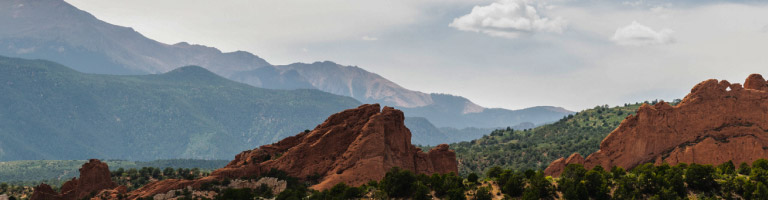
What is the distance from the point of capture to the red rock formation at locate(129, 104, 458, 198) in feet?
346

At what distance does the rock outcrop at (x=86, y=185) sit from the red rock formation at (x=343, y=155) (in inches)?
722

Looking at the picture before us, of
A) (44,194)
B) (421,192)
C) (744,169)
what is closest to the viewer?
(421,192)

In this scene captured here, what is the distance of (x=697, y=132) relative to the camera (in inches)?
4734

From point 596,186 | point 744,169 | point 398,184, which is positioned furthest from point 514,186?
point 744,169

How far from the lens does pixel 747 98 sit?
121 m

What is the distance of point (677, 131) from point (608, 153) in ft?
38.9

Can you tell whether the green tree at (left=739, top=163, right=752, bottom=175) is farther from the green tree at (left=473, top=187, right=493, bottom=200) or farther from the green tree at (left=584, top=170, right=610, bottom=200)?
the green tree at (left=473, top=187, right=493, bottom=200)

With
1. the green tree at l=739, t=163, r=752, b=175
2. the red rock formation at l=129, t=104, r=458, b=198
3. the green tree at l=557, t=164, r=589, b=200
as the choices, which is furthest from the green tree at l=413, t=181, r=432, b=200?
the green tree at l=739, t=163, r=752, b=175

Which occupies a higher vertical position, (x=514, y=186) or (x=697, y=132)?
(x=697, y=132)

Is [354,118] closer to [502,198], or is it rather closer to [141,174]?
Result: [502,198]

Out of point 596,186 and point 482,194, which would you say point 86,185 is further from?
point 596,186

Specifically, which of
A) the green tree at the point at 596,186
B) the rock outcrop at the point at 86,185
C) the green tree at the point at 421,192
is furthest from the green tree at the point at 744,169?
the rock outcrop at the point at 86,185

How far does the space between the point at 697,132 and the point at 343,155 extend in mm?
57602

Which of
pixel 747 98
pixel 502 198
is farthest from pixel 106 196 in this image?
pixel 747 98
